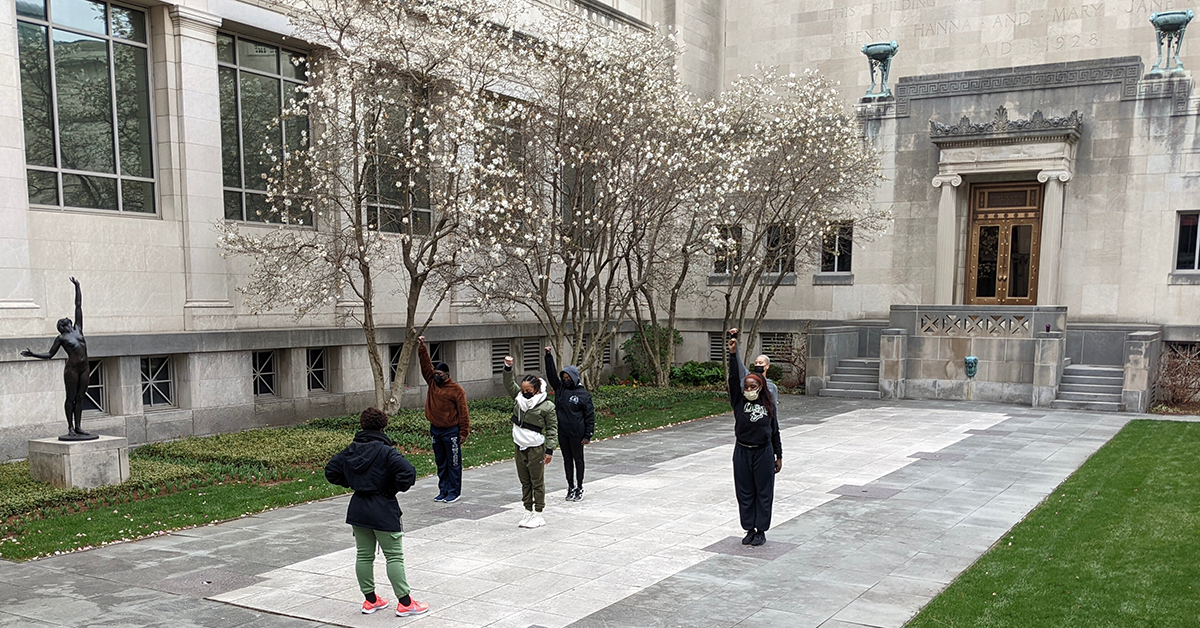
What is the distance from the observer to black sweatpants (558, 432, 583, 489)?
38.0 ft

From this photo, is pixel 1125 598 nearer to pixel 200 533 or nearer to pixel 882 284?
pixel 200 533

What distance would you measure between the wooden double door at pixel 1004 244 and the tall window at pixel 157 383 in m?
21.6

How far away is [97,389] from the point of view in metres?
15.8

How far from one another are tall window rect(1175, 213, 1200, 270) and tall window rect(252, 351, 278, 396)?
76.6 feet

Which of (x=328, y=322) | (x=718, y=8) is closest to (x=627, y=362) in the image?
(x=328, y=322)

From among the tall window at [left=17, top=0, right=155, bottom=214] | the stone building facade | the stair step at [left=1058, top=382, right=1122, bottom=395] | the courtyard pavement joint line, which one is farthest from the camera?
the stair step at [left=1058, top=382, right=1122, bottom=395]

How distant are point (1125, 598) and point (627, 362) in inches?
861

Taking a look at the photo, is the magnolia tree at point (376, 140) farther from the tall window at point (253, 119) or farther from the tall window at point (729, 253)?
the tall window at point (729, 253)

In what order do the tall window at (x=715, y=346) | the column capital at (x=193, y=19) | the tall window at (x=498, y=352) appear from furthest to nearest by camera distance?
the tall window at (x=715, y=346) → the tall window at (x=498, y=352) → the column capital at (x=193, y=19)

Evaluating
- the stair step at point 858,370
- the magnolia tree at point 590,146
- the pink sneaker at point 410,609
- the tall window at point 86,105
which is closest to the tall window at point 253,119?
the tall window at point 86,105

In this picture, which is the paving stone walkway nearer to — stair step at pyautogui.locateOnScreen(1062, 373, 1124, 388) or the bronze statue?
the bronze statue

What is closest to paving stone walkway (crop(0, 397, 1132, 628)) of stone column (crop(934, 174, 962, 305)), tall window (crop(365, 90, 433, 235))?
tall window (crop(365, 90, 433, 235))

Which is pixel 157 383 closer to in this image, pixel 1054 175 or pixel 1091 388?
pixel 1091 388

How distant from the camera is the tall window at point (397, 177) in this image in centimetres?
1716
